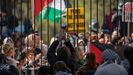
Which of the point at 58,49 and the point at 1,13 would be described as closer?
the point at 58,49

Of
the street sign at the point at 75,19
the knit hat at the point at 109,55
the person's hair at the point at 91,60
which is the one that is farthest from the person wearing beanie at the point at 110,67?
the street sign at the point at 75,19

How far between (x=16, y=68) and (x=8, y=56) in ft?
2.89

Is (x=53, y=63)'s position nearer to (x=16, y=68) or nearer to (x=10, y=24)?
(x=16, y=68)

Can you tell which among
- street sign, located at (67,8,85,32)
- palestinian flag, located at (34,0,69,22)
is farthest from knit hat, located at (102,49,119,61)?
palestinian flag, located at (34,0,69,22)

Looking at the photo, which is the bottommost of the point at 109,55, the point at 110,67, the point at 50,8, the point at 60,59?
the point at 60,59

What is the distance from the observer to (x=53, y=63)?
16.9m

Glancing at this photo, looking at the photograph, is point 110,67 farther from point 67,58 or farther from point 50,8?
point 50,8

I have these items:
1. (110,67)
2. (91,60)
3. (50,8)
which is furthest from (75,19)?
(110,67)

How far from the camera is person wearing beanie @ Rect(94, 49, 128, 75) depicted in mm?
14867

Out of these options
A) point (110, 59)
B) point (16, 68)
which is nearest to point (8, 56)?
point (16, 68)

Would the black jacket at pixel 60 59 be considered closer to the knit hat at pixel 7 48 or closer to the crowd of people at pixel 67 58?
the crowd of people at pixel 67 58

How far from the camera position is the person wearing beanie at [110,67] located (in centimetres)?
1487

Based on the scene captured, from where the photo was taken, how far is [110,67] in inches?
589

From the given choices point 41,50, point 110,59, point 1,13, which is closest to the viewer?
point 110,59
